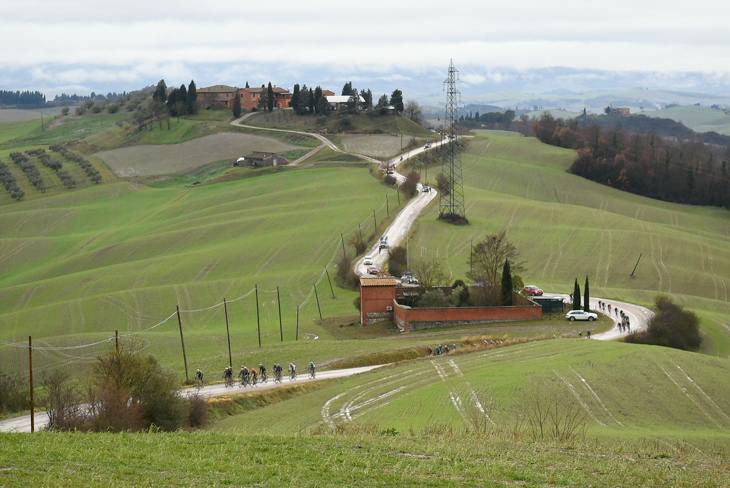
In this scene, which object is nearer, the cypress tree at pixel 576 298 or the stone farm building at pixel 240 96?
the cypress tree at pixel 576 298

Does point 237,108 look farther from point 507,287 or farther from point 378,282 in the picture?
point 507,287

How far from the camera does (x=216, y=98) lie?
7387 inches

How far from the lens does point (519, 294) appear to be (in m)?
59.7

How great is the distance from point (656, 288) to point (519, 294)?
68.9 ft

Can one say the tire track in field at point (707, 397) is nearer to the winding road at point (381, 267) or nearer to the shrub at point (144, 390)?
the winding road at point (381, 267)

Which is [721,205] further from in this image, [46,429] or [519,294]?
[46,429]

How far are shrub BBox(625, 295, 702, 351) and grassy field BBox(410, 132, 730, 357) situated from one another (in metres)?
1.64

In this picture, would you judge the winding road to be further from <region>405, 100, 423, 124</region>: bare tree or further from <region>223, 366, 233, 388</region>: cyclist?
<region>405, 100, 423, 124</region>: bare tree

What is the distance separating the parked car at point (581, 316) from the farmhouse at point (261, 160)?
85156 mm

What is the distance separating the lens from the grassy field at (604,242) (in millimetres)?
73938

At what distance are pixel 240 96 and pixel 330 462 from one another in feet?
551

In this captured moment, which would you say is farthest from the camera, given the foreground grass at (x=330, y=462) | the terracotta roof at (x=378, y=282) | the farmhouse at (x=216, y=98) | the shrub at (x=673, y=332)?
the farmhouse at (x=216, y=98)

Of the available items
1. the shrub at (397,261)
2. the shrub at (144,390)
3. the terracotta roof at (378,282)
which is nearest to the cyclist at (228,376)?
the shrub at (144,390)

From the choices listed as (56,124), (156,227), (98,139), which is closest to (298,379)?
(156,227)
